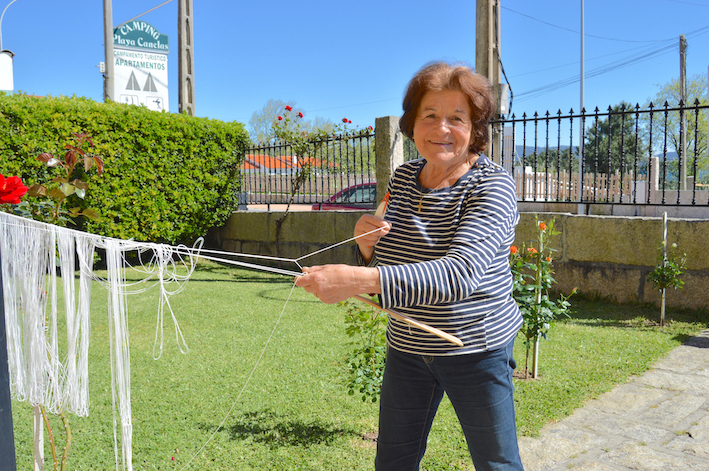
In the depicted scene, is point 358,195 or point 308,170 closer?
point 308,170

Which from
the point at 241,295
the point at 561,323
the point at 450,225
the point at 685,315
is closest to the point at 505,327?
the point at 450,225

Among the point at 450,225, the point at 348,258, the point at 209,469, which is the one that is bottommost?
the point at 209,469

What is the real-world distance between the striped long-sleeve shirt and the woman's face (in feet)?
0.28

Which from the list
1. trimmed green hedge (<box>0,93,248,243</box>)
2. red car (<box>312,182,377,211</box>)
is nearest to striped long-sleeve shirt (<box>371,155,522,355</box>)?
trimmed green hedge (<box>0,93,248,243</box>)

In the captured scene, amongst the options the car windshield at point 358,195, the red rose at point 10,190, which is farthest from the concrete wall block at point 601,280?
the red rose at point 10,190

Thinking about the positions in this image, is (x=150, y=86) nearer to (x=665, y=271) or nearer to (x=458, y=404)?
(x=665, y=271)

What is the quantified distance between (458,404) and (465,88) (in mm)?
979

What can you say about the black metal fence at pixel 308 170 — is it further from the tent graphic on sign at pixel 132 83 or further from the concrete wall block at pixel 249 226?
the tent graphic on sign at pixel 132 83

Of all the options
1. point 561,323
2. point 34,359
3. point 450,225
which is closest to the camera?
point 450,225

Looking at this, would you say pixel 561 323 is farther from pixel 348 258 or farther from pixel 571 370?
pixel 348 258

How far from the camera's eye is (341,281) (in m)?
1.31

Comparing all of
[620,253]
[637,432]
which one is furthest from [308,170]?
[637,432]

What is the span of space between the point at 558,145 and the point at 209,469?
17.7 ft

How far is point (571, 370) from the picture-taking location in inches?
160
